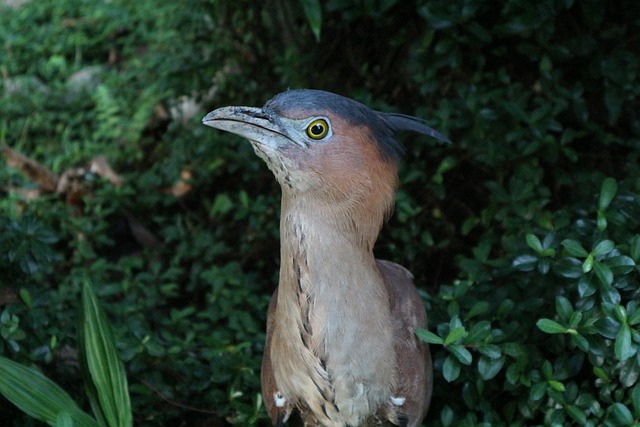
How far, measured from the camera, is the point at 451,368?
2607mm

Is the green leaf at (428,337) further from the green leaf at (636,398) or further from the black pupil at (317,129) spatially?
the black pupil at (317,129)

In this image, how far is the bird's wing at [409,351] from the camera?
249cm

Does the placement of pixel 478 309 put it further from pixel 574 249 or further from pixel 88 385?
pixel 88 385

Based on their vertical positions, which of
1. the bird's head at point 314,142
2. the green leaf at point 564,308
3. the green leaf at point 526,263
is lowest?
the green leaf at point 526,263

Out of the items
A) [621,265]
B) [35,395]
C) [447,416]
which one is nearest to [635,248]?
[621,265]

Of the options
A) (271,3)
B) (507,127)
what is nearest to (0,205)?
(271,3)

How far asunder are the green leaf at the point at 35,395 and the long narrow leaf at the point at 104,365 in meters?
0.09

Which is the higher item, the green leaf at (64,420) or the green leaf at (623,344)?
the green leaf at (64,420)

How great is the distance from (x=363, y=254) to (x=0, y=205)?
3.10 m

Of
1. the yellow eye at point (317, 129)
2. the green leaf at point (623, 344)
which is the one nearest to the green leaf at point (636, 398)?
the green leaf at point (623, 344)

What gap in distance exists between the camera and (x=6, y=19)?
287 inches

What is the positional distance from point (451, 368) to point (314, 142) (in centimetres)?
93

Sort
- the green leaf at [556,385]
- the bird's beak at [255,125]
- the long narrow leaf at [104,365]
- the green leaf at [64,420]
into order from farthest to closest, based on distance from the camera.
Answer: the long narrow leaf at [104,365] < the green leaf at [556,385] < the green leaf at [64,420] < the bird's beak at [255,125]

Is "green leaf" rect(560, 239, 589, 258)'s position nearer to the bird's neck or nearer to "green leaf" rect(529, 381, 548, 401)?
"green leaf" rect(529, 381, 548, 401)
